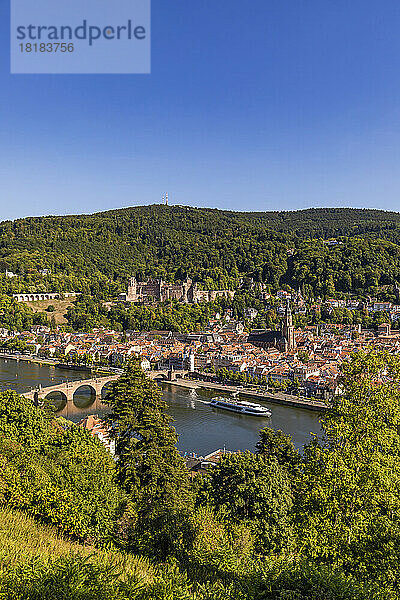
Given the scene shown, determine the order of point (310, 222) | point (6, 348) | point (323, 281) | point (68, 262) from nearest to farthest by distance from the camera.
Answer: point (6, 348) → point (323, 281) → point (68, 262) → point (310, 222)

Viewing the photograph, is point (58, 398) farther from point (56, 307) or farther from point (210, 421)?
point (56, 307)

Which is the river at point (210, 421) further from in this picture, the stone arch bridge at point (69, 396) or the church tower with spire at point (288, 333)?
the church tower with spire at point (288, 333)

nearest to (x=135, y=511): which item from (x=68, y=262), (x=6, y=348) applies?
(x=6, y=348)

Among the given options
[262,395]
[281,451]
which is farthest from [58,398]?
[281,451]

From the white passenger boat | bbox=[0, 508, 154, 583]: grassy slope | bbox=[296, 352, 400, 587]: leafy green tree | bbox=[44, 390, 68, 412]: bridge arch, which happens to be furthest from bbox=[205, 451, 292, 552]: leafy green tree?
bbox=[44, 390, 68, 412]: bridge arch

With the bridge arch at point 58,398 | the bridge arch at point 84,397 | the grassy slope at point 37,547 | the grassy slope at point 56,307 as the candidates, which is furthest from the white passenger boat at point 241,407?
the grassy slope at point 56,307

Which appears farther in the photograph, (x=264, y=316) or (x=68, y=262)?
(x=68, y=262)

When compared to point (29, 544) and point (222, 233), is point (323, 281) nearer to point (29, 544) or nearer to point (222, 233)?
point (222, 233)
